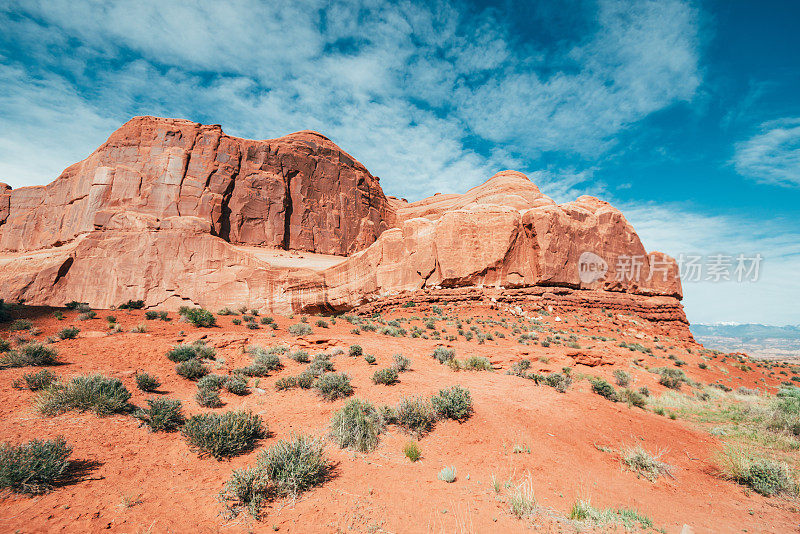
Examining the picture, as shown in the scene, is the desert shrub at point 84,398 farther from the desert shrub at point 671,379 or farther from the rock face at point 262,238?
the rock face at point 262,238

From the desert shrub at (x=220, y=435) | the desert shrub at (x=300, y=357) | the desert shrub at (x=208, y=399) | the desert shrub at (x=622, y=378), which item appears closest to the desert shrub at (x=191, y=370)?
the desert shrub at (x=208, y=399)

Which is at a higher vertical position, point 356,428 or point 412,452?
point 356,428

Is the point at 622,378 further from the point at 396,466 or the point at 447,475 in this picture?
the point at 396,466

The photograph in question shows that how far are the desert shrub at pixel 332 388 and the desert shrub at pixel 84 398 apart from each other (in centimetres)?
378

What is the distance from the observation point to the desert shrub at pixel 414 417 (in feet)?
21.5

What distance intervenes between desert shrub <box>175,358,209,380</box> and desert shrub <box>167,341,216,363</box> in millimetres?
612

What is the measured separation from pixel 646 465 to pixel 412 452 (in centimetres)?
436

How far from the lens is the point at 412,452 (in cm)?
558

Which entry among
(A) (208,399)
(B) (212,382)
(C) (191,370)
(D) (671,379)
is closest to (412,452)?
(A) (208,399)

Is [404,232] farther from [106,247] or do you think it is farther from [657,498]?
[106,247]

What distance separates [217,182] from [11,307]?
29609 millimetres

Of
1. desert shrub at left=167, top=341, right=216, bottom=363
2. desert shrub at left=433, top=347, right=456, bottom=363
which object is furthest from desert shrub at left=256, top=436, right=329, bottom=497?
desert shrub at left=433, top=347, right=456, bottom=363

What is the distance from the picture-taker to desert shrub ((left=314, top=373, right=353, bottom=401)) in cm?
790

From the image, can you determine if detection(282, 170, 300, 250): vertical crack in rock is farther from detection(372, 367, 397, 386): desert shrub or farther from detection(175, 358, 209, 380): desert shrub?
detection(372, 367, 397, 386): desert shrub
